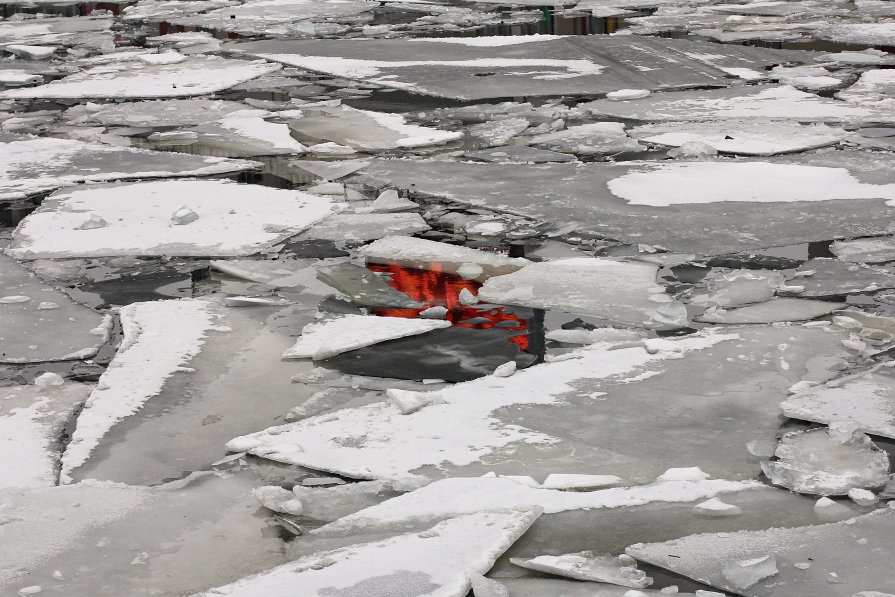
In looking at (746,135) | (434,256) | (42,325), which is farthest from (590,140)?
(42,325)

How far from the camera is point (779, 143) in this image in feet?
15.9

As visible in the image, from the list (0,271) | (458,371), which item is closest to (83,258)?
(0,271)

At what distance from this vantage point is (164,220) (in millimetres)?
4062

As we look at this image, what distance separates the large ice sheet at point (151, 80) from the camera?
6.62 m

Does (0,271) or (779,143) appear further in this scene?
(779,143)

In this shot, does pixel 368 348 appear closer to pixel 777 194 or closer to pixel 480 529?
pixel 480 529

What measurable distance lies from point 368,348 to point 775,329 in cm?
101

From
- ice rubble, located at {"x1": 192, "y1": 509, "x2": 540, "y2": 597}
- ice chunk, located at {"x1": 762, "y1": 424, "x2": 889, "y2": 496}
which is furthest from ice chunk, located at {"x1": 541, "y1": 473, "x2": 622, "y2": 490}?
ice chunk, located at {"x1": 762, "y1": 424, "x2": 889, "y2": 496}

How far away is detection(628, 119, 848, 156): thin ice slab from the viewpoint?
4781mm

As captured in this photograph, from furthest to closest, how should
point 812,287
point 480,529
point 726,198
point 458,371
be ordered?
point 726,198 → point 812,287 → point 458,371 → point 480,529

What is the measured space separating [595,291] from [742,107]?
2.83 m

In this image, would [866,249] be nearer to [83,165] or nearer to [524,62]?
[83,165]

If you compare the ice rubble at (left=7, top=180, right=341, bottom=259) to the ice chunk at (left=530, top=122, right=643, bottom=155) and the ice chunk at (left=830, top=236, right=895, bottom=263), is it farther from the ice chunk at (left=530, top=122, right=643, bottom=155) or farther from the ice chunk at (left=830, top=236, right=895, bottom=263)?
the ice chunk at (left=830, top=236, right=895, bottom=263)

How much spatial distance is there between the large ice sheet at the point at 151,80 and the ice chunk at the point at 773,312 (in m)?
4.27
